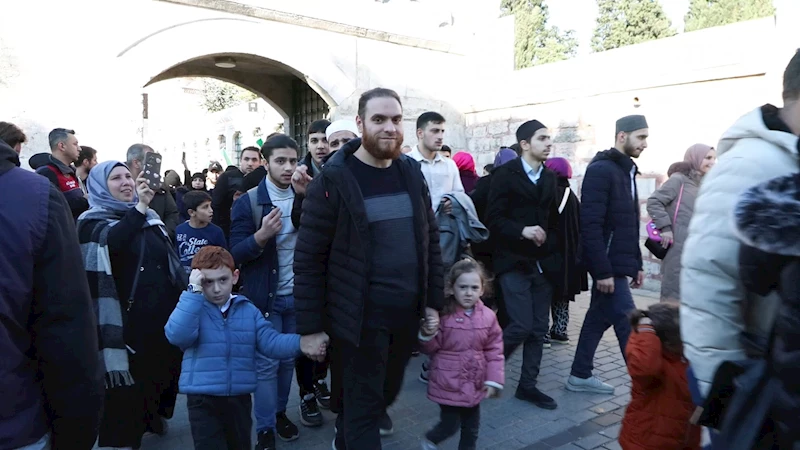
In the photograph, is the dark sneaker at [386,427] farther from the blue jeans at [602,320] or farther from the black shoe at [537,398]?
the blue jeans at [602,320]

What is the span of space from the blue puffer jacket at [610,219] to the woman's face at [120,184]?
318 cm

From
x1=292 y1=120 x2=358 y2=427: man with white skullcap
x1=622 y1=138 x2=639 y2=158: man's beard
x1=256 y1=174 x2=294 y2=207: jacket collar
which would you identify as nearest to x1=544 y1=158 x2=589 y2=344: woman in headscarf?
x1=622 y1=138 x2=639 y2=158: man's beard

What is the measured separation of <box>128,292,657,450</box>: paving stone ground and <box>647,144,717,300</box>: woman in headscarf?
96 centimetres

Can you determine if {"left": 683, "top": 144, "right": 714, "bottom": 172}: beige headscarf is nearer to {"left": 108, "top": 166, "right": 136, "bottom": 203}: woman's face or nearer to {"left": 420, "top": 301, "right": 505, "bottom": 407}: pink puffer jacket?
{"left": 420, "top": 301, "right": 505, "bottom": 407}: pink puffer jacket

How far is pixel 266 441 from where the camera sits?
3.47 m

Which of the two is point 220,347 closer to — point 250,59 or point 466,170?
point 466,170

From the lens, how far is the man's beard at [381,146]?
2775mm

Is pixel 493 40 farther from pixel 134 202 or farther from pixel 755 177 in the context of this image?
pixel 755 177

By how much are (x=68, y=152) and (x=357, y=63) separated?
5.70m

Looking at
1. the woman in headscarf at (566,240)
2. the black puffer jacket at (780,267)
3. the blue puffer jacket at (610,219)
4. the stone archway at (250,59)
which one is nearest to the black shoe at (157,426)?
the woman in headscarf at (566,240)

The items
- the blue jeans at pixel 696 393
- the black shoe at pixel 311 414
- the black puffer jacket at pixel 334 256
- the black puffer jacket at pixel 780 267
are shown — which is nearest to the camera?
the black puffer jacket at pixel 780 267

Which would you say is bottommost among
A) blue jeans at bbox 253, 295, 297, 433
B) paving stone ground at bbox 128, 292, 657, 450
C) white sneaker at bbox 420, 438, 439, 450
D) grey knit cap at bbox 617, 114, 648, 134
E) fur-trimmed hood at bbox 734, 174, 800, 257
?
paving stone ground at bbox 128, 292, 657, 450

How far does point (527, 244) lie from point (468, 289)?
3.41ft

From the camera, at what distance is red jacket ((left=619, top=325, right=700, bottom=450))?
101 inches
